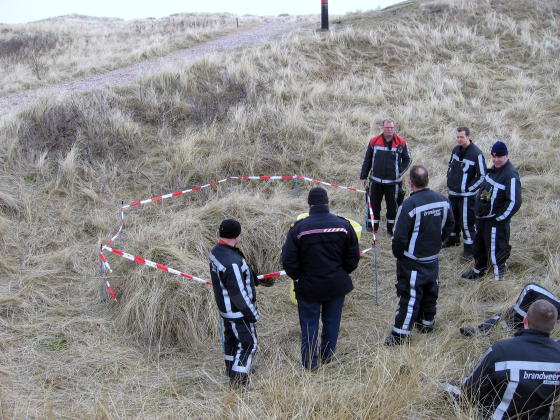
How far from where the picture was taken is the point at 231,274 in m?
3.82

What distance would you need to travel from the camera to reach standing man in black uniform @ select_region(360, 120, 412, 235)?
22.2 ft

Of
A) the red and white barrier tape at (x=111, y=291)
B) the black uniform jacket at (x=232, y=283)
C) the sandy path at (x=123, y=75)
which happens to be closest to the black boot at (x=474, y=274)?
the black uniform jacket at (x=232, y=283)

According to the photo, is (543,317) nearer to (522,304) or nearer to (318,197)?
(522,304)

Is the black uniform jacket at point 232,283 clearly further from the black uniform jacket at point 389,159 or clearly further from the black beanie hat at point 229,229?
the black uniform jacket at point 389,159

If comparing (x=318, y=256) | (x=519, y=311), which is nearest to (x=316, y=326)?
(x=318, y=256)

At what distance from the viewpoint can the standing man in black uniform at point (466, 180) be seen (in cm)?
602

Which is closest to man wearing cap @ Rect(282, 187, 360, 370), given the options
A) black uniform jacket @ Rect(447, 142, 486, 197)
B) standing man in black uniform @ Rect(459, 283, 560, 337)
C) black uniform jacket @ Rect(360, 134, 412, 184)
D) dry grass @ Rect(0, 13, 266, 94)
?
standing man in black uniform @ Rect(459, 283, 560, 337)

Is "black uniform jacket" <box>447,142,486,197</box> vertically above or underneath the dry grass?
underneath

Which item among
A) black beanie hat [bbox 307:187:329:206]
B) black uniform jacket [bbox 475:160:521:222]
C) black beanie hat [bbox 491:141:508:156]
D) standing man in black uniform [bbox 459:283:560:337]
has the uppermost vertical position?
black beanie hat [bbox 491:141:508:156]

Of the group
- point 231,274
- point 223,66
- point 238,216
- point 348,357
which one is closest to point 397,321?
point 348,357

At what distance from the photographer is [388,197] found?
7.06m

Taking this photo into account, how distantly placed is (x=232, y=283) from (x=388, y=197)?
394cm

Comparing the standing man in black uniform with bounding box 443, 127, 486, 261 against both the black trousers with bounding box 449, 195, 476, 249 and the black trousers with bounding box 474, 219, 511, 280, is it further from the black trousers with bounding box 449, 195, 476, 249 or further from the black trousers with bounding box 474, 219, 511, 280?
the black trousers with bounding box 474, 219, 511, 280

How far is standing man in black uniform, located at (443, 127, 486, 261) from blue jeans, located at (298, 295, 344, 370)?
9.65 feet
